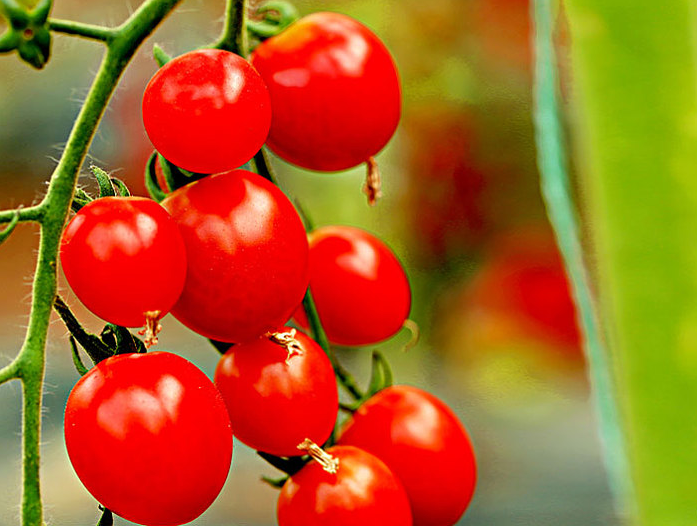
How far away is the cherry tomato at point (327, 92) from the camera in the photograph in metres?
0.22

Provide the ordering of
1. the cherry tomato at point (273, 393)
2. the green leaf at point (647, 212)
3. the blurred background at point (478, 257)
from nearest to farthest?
1. the green leaf at point (647, 212)
2. the cherry tomato at point (273, 393)
3. the blurred background at point (478, 257)

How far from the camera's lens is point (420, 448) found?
0.81ft

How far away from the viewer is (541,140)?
0.48 ft

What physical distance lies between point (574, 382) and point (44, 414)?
0.70 meters

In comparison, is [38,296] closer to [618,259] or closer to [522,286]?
[618,259]

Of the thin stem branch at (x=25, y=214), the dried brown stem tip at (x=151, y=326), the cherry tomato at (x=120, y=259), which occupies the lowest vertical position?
the dried brown stem tip at (x=151, y=326)

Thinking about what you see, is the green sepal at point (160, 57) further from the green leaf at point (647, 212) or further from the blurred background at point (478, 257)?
the blurred background at point (478, 257)

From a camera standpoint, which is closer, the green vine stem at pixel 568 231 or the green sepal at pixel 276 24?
the green vine stem at pixel 568 231

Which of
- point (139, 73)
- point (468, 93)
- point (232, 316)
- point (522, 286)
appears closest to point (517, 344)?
point (522, 286)

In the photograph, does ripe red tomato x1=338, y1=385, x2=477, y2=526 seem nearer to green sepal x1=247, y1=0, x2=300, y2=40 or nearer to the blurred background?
green sepal x1=247, y1=0, x2=300, y2=40

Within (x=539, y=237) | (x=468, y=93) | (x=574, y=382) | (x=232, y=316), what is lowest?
(x=574, y=382)

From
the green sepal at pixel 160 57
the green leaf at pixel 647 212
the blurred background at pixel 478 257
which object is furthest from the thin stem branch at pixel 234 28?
the blurred background at pixel 478 257

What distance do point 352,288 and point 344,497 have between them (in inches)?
2.4

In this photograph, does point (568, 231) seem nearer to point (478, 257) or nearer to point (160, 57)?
point (160, 57)
